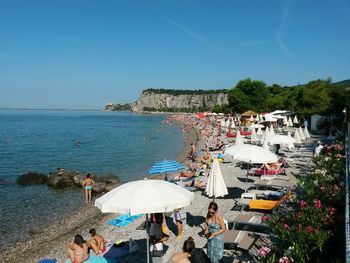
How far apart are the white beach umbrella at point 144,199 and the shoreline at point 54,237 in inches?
217

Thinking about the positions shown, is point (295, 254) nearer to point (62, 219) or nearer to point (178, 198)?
point (178, 198)

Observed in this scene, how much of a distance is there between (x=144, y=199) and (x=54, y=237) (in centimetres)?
873

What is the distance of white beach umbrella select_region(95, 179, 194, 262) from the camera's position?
6.55 m

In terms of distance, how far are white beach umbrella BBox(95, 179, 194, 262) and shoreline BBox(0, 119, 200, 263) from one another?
551cm

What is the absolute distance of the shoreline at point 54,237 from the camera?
38.9ft

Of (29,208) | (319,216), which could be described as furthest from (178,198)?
(29,208)

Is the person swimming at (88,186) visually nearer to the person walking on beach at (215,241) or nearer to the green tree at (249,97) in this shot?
the person walking on beach at (215,241)

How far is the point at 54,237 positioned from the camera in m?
13.8

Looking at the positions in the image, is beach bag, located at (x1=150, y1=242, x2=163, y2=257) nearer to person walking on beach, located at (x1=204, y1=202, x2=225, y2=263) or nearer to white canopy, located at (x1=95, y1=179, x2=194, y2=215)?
person walking on beach, located at (x1=204, y1=202, x2=225, y2=263)

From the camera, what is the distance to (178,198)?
6.92 metres

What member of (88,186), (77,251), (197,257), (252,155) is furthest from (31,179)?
(197,257)

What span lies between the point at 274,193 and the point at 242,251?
5222 mm

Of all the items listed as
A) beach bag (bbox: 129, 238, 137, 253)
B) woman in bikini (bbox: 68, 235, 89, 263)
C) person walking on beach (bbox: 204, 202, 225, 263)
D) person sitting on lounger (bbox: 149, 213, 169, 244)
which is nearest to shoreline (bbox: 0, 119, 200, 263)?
beach bag (bbox: 129, 238, 137, 253)

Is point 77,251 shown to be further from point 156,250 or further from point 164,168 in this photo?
point 164,168
